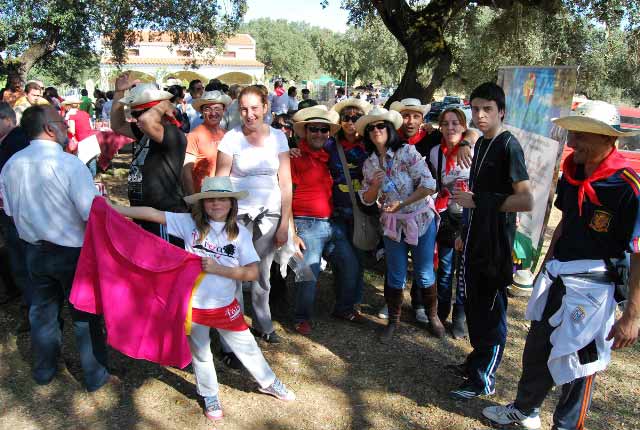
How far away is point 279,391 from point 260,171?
1.61 metres

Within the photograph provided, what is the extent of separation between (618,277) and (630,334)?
28 centimetres

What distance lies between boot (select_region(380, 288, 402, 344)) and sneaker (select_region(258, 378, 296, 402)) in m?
1.15

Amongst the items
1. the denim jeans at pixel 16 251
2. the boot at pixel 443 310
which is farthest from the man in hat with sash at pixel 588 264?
the denim jeans at pixel 16 251

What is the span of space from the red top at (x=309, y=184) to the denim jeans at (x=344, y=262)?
0.27m

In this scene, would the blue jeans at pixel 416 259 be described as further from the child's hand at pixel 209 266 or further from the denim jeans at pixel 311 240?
the child's hand at pixel 209 266

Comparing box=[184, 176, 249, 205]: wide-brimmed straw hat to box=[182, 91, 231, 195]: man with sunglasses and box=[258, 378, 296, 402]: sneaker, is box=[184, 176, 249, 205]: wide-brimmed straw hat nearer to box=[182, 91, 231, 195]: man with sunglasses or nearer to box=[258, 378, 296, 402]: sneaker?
box=[182, 91, 231, 195]: man with sunglasses

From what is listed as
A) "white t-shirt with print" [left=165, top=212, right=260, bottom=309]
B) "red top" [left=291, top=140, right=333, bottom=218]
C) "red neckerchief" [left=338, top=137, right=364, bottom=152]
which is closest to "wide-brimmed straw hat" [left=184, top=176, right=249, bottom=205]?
"white t-shirt with print" [left=165, top=212, right=260, bottom=309]

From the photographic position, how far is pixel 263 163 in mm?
3795

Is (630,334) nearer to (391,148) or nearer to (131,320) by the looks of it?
(391,148)

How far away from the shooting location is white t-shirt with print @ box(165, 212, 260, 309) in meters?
3.06

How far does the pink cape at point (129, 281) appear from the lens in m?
3.09

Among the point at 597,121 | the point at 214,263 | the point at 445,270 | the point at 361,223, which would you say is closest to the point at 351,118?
the point at 361,223

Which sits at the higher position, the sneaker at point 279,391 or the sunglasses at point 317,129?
the sunglasses at point 317,129

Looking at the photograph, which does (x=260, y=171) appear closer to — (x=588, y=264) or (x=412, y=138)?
(x=412, y=138)
